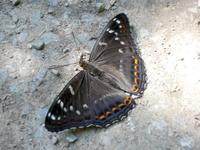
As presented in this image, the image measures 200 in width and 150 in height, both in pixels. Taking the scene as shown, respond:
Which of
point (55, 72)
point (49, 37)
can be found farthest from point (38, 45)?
point (55, 72)

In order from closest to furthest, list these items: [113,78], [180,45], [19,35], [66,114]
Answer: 1. [66,114]
2. [113,78]
3. [180,45]
4. [19,35]

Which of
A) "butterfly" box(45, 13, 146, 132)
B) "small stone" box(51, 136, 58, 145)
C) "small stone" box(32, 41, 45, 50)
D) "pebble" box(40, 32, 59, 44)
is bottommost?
"small stone" box(51, 136, 58, 145)

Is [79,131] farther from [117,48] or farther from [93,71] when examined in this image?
[117,48]

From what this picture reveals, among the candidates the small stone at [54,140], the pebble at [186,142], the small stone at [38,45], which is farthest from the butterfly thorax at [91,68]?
the pebble at [186,142]

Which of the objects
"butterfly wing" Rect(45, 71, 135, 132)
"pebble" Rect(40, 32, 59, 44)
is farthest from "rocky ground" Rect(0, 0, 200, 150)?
"butterfly wing" Rect(45, 71, 135, 132)

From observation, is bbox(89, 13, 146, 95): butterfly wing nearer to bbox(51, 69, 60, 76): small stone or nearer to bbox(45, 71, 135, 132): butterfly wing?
bbox(45, 71, 135, 132): butterfly wing

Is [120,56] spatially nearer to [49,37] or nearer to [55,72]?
[55,72]

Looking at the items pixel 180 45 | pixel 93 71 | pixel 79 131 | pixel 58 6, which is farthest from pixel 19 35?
pixel 180 45
